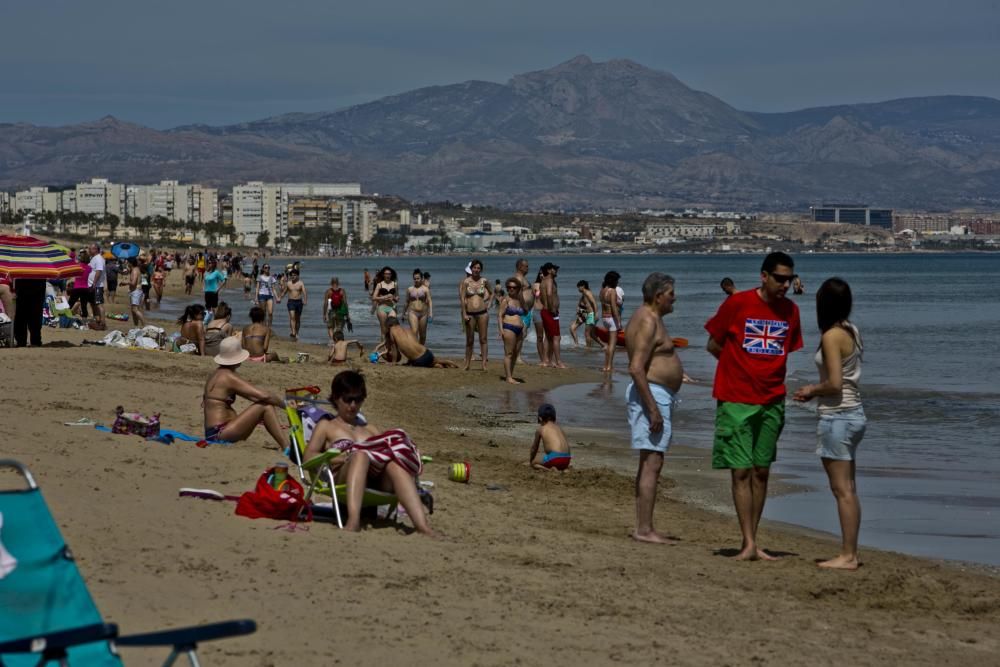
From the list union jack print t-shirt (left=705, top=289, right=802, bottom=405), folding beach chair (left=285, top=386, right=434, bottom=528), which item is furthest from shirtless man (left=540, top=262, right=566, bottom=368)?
union jack print t-shirt (left=705, top=289, right=802, bottom=405)

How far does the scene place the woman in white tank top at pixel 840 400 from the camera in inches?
283

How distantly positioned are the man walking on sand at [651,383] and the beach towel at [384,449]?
120 centimetres

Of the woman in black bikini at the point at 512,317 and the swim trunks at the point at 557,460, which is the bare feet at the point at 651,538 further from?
the woman in black bikini at the point at 512,317

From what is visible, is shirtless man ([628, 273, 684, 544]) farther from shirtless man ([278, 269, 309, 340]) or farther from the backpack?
shirtless man ([278, 269, 309, 340])

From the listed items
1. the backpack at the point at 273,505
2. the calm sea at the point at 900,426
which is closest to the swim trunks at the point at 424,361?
the calm sea at the point at 900,426

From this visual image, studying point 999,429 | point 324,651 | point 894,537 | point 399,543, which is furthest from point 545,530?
point 999,429

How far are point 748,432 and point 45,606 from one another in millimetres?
3951

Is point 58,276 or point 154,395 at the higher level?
point 58,276

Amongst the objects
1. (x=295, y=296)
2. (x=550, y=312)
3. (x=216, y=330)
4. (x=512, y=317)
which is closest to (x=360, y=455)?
(x=512, y=317)

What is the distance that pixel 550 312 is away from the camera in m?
18.6

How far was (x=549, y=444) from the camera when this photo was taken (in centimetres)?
1065

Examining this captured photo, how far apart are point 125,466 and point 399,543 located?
2099mm

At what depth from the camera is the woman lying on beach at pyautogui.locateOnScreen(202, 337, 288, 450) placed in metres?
9.68

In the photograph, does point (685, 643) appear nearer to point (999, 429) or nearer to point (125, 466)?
point (125, 466)
